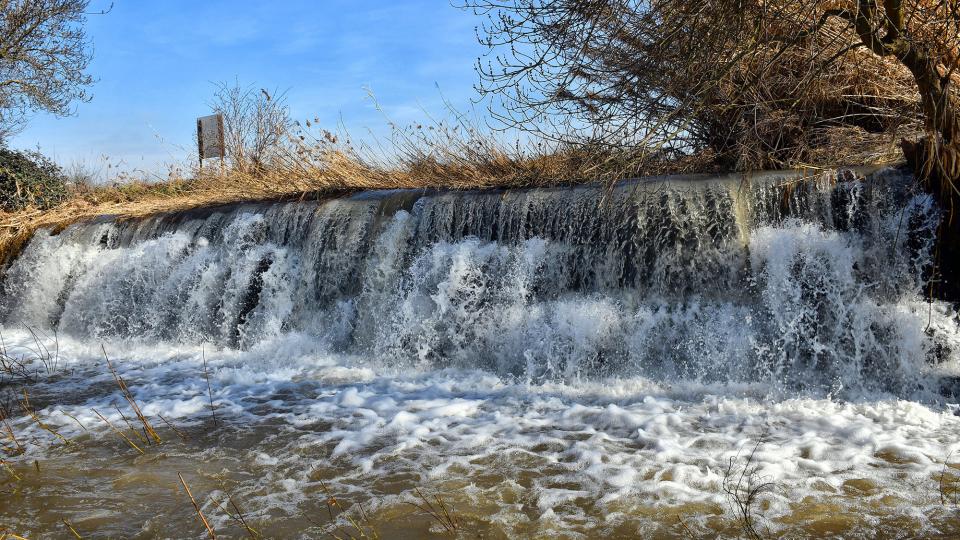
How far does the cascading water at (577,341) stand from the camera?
12.7 feet

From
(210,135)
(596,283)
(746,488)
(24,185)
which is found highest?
(210,135)

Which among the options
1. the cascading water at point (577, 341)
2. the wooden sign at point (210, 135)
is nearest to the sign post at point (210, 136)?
the wooden sign at point (210, 135)

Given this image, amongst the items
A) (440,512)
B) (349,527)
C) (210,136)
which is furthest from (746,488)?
(210,136)

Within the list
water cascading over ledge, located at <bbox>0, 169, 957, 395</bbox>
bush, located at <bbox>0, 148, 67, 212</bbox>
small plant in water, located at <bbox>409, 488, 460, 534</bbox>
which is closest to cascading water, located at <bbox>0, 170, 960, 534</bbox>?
water cascading over ledge, located at <bbox>0, 169, 957, 395</bbox>

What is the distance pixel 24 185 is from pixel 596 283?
12.0m

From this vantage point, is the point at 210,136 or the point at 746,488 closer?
the point at 746,488

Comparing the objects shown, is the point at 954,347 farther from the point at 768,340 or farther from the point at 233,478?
the point at 233,478

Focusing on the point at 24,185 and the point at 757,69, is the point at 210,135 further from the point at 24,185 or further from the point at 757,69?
the point at 757,69

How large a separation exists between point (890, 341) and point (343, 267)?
17.2ft

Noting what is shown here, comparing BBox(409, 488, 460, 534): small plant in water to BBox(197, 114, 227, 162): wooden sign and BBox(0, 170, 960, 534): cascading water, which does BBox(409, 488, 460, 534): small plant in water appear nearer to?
BBox(0, 170, 960, 534): cascading water

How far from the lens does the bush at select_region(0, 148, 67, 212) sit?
13.4 meters

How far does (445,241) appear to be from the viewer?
24.4 ft

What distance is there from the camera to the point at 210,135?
1512 cm

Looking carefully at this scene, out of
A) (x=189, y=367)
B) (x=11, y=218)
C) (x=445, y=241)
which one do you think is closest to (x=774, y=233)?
(x=445, y=241)
